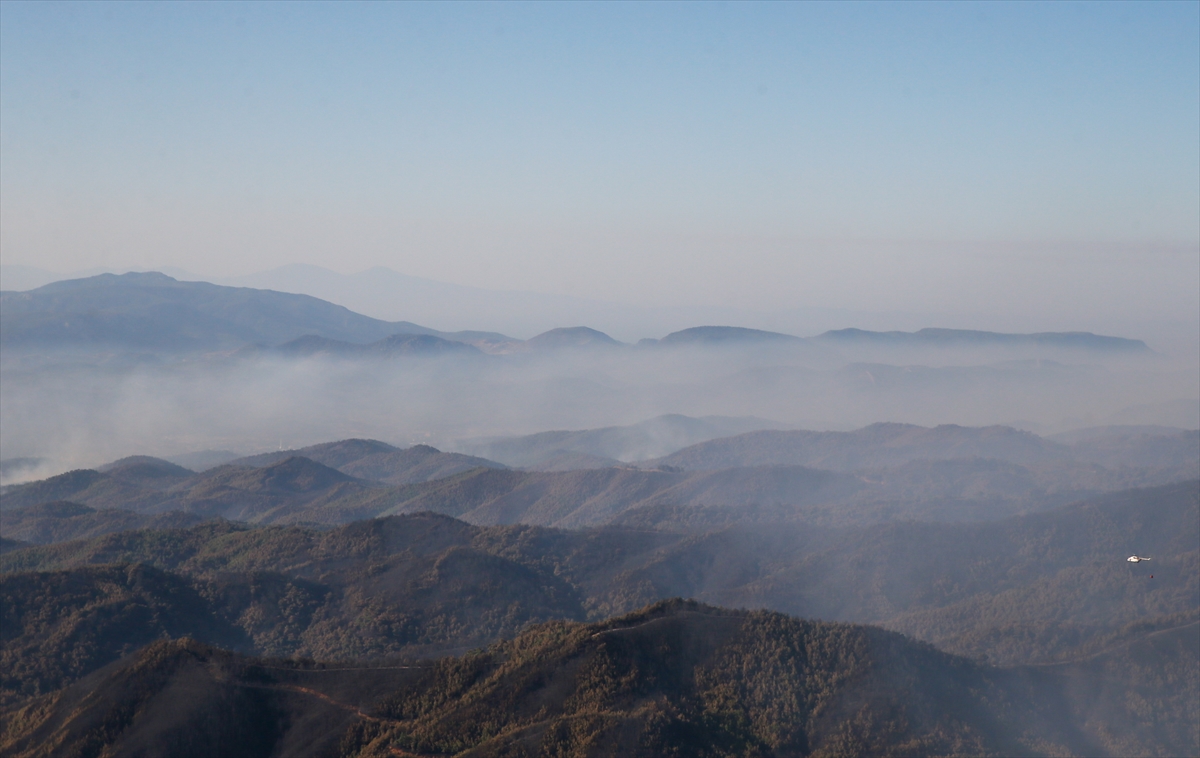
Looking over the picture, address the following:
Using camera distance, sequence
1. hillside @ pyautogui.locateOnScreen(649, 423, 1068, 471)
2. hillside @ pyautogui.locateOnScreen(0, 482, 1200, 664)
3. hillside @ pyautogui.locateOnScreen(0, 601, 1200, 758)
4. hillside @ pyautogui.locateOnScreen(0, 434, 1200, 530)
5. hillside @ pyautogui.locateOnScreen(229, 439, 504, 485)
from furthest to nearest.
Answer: hillside @ pyautogui.locateOnScreen(649, 423, 1068, 471)
hillside @ pyautogui.locateOnScreen(229, 439, 504, 485)
hillside @ pyautogui.locateOnScreen(0, 434, 1200, 530)
hillside @ pyautogui.locateOnScreen(0, 482, 1200, 664)
hillside @ pyautogui.locateOnScreen(0, 601, 1200, 758)

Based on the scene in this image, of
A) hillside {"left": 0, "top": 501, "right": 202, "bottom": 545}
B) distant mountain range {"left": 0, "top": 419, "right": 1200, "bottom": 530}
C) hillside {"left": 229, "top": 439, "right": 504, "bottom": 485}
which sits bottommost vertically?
hillside {"left": 229, "top": 439, "right": 504, "bottom": 485}

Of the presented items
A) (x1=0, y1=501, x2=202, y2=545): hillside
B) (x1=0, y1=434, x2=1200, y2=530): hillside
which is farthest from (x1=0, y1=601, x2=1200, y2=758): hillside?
(x1=0, y1=501, x2=202, y2=545): hillside

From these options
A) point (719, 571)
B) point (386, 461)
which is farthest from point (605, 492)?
point (386, 461)

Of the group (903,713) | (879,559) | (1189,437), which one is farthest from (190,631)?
(1189,437)

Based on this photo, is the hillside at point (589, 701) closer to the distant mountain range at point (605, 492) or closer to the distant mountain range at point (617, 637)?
the distant mountain range at point (617, 637)

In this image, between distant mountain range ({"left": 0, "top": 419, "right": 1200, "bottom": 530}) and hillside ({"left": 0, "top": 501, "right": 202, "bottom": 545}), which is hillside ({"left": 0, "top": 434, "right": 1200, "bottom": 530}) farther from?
hillside ({"left": 0, "top": 501, "right": 202, "bottom": 545})

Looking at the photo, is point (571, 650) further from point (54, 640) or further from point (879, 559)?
point (879, 559)

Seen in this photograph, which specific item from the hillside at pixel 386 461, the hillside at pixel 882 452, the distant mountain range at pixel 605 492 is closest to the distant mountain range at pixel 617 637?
the distant mountain range at pixel 605 492

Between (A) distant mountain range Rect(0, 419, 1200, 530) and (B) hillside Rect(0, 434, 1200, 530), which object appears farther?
(B) hillside Rect(0, 434, 1200, 530)
